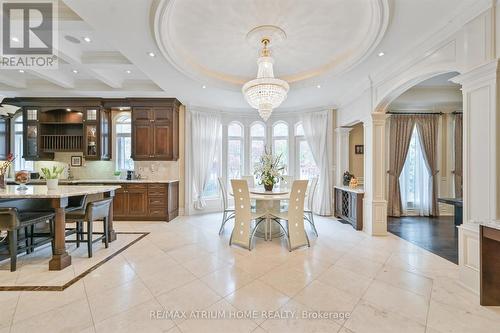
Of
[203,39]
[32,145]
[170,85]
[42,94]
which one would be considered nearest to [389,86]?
[203,39]

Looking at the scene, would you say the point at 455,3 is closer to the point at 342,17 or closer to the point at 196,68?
the point at 342,17

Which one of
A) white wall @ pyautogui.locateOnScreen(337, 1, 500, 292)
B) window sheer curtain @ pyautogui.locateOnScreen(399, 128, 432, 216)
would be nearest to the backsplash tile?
white wall @ pyautogui.locateOnScreen(337, 1, 500, 292)

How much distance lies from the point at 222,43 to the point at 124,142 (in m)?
4.04

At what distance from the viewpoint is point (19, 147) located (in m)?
5.82

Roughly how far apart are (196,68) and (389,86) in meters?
3.15

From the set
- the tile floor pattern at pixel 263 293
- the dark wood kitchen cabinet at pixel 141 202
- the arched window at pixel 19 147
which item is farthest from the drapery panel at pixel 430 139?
the arched window at pixel 19 147

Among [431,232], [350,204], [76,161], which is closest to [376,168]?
[350,204]

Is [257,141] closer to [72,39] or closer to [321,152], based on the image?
[321,152]

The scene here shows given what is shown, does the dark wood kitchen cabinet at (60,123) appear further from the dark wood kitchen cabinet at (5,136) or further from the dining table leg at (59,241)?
the dining table leg at (59,241)

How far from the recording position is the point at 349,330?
177 centimetres

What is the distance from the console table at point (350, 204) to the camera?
452cm

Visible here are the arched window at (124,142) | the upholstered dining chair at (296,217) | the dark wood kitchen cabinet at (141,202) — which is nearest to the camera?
the upholstered dining chair at (296,217)

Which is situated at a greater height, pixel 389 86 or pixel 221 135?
pixel 389 86

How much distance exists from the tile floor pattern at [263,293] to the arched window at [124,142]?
299 cm
